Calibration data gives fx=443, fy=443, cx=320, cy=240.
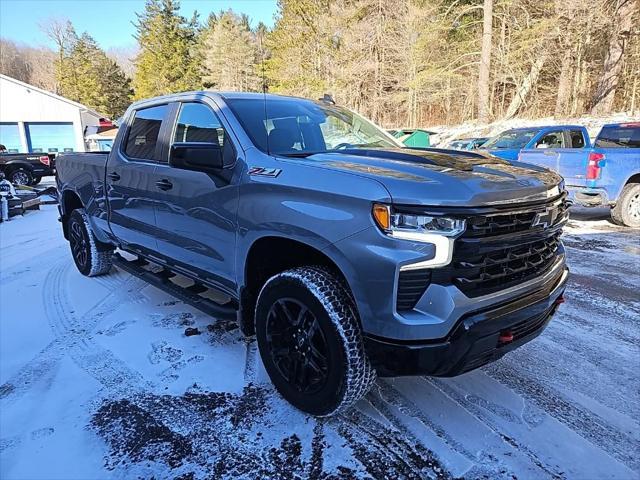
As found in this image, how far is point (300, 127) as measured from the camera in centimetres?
322

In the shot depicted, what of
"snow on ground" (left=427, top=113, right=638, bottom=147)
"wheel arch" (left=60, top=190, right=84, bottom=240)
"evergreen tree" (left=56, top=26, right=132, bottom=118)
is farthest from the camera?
"evergreen tree" (left=56, top=26, right=132, bottom=118)

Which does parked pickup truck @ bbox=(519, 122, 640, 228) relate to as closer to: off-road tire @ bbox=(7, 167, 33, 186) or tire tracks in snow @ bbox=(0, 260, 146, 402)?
tire tracks in snow @ bbox=(0, 260, 146, 402)

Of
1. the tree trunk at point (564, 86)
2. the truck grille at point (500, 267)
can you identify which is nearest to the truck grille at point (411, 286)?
the truck grille at point (500, 267)

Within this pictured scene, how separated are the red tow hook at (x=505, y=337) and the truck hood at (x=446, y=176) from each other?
65 cm

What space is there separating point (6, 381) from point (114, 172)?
6.61ft

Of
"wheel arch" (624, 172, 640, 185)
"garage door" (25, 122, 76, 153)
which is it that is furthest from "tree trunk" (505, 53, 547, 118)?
"garage door" (25, 122, 76, 153)

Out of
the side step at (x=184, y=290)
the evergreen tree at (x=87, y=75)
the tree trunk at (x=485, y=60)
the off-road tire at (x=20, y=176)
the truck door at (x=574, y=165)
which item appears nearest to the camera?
the side step at (x=184, y=290)

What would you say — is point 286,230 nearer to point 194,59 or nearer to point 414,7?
point 414,7

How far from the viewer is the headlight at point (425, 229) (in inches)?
78.5

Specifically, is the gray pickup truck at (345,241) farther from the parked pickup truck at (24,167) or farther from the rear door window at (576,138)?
the parked pickup truck at (24,167)

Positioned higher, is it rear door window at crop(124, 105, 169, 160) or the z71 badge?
rear door window at crop(124, 105, 169, 160)

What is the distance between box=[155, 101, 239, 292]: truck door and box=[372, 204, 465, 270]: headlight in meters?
1.15

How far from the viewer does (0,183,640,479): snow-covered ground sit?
7.30ft

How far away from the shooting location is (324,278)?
2373 mm
